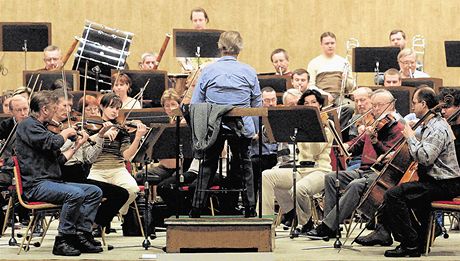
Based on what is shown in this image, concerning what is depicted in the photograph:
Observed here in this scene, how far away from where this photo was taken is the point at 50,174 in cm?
746

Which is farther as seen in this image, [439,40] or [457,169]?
[439,40]

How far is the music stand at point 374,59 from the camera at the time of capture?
11.0 metres

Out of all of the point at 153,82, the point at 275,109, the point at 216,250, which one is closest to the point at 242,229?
the point at 216,250

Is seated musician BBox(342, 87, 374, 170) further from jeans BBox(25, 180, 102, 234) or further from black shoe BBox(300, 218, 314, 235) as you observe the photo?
jeans BBox(25, 180, 102, 234)

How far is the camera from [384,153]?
7.90 meters

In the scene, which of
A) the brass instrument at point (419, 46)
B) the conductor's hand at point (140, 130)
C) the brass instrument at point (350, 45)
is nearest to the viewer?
the conductor's hand at point (140, 130)

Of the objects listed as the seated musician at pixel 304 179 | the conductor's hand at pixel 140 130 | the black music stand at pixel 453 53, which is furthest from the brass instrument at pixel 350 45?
the conductor's hand at pixel 140 130

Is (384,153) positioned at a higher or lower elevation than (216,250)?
higher

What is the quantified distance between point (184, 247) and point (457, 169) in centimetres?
194

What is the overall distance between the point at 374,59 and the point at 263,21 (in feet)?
8.57

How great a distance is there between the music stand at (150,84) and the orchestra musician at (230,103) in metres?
2.63

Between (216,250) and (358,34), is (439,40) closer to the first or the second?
(358,34)

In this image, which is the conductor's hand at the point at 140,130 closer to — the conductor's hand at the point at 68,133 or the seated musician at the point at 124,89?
the conductor's hand at the point at 68,133

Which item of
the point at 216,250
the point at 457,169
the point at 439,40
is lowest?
the point at 216,250
